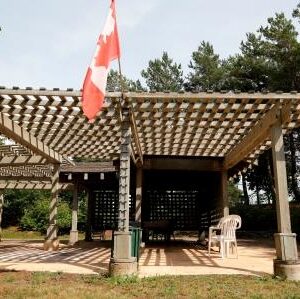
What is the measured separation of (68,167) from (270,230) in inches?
449

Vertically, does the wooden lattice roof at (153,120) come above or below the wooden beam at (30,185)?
above

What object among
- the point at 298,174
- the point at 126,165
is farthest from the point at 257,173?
the point at 126,165

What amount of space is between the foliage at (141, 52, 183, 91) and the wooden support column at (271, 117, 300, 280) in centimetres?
2497

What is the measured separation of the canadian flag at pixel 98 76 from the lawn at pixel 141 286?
7.21ft

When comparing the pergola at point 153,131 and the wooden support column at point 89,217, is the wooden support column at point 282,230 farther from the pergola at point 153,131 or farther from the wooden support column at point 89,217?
the wooden support column at point 89,217

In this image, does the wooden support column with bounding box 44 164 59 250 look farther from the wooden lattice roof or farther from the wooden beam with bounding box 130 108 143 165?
the wooden beam with bounding box 130 108 143 165

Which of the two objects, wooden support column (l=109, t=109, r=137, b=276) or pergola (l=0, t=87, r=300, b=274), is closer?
wooden support column (l=109, t=109, r=137, b=276)

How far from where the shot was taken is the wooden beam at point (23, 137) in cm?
682

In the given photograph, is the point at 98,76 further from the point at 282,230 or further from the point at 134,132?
the point at 282,230

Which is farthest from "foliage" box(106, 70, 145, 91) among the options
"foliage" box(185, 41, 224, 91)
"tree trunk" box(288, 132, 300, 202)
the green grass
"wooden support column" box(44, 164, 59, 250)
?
"wooden support column" box(44, 164, 59, 250)

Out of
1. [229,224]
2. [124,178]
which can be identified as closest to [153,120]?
[124,178]

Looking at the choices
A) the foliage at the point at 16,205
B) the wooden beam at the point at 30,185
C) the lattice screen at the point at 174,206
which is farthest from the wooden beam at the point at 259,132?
the foliage at the point at 16,205

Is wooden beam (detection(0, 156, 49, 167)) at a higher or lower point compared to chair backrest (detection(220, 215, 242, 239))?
higher

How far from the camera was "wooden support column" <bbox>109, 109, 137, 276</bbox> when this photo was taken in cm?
538
